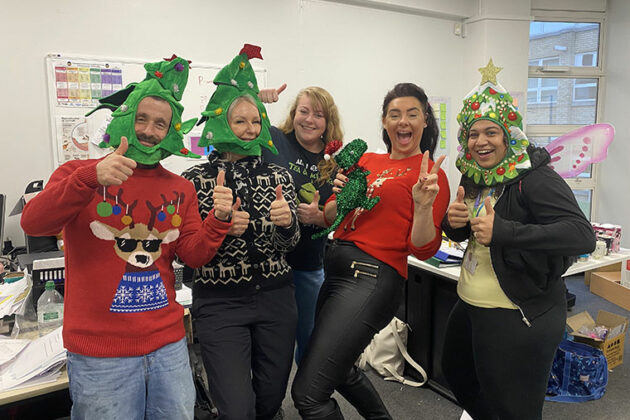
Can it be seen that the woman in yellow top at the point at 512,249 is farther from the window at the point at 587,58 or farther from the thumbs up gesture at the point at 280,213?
the window at the point at 587,58

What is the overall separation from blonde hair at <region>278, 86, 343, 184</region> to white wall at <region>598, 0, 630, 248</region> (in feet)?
14.1

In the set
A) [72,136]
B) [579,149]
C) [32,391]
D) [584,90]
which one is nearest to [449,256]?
[579,149]

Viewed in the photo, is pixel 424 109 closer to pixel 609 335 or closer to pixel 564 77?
pixel 609 335

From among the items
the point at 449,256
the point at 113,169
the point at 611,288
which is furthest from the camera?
the point at 611,288

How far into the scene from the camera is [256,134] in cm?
156

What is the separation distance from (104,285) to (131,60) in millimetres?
2567

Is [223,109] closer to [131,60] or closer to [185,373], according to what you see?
[185,373]

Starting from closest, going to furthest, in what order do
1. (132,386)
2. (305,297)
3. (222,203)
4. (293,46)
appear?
1. (132,386)
2. (222,203)
3. (305,297)
4. (293,46)

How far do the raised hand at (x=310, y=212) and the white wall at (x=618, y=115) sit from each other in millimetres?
4544

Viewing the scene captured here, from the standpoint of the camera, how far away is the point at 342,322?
1.57m

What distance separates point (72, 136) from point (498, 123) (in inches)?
114

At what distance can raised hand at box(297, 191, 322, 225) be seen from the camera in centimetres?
183

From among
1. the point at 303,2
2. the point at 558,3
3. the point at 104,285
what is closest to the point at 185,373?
the point at 104,285

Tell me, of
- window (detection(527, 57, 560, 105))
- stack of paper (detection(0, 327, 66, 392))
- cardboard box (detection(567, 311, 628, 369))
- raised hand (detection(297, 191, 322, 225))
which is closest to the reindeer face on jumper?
stack of paper (detection(0, 327, 66, 392))
